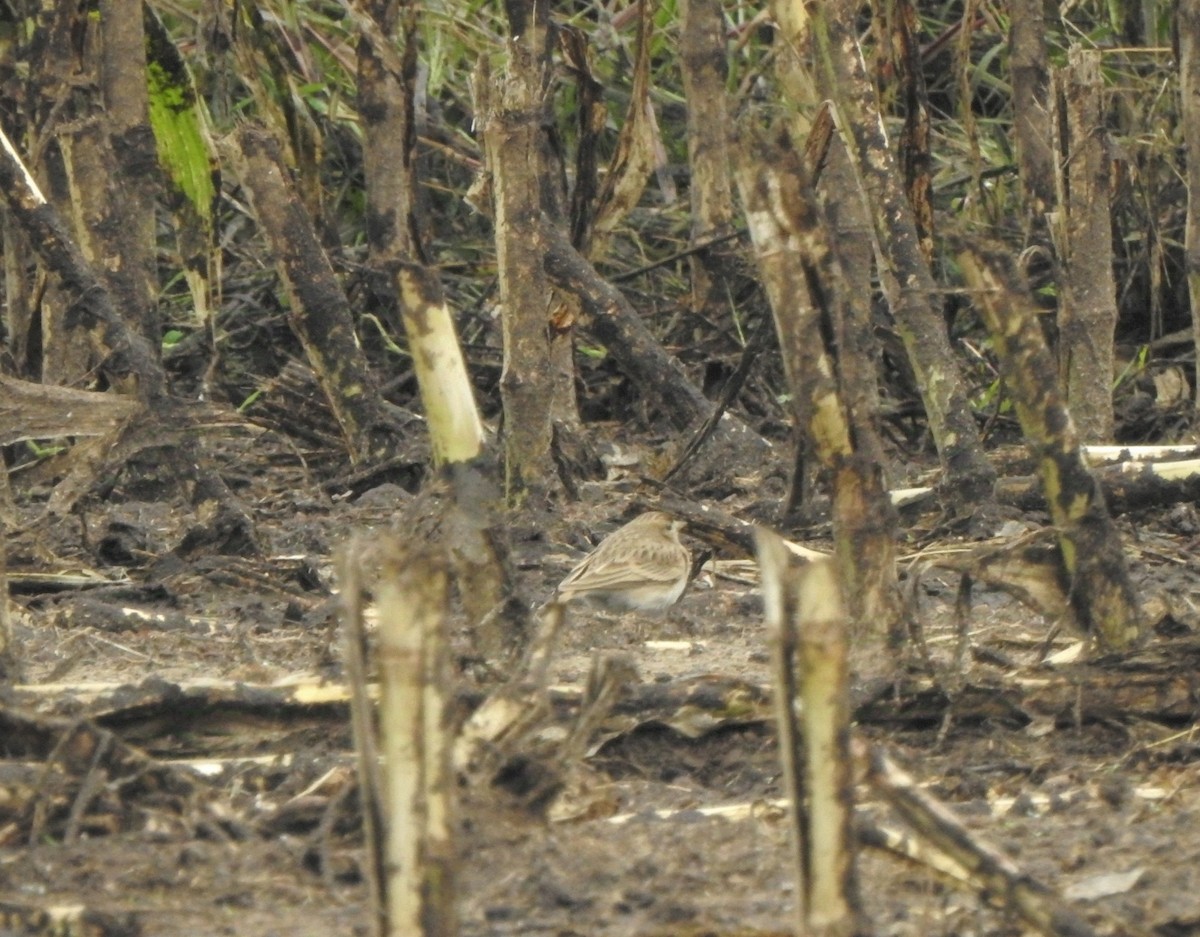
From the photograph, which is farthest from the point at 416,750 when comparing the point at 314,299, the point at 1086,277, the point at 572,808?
the point at 1086,277

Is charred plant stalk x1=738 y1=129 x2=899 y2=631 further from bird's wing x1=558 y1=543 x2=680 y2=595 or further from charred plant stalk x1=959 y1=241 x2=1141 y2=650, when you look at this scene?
bird's wing x1=558 y1=543 x2=680 y2=595

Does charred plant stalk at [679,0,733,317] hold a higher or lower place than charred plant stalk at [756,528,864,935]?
higher

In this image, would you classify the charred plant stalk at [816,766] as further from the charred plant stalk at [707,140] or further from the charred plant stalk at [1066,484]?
the charred plant stalk at [707,140]

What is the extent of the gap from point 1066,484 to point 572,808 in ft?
4.36

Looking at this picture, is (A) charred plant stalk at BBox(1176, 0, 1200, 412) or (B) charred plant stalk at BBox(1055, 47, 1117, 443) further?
(B) charred plant stalk at BBox(1055, 47, 1117, 443)

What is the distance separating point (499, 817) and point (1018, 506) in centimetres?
345

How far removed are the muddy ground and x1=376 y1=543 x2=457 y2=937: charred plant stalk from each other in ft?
1.59

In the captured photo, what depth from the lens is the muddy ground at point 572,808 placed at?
9.93 feet

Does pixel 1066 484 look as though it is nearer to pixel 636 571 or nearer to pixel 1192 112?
pixel 636 571

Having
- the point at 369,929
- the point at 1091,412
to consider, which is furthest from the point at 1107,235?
the point at 369,929

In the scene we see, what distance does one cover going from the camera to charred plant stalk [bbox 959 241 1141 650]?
4.06 metres

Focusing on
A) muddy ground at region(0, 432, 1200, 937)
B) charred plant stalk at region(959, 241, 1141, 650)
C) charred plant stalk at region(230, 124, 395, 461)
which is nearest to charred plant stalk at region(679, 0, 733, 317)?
charred plant stalk at region(230, 124, 395, 461)

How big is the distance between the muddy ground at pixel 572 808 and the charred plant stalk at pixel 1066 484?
0.67ft

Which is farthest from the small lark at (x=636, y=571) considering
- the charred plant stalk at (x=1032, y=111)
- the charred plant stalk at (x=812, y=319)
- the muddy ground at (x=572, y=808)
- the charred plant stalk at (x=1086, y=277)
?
the charred plant stalk at (x=1032, y=111)
